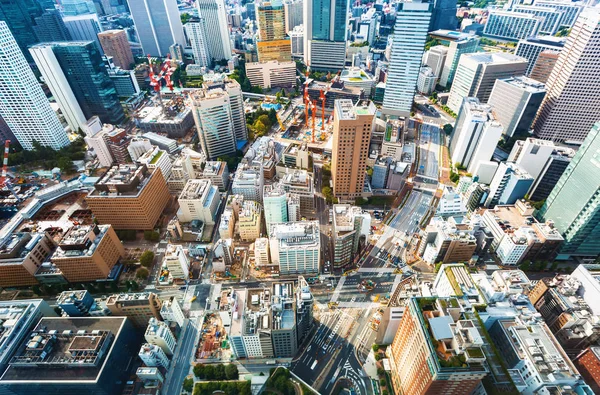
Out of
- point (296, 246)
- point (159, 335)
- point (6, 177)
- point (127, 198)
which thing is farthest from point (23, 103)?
point (296, 246)

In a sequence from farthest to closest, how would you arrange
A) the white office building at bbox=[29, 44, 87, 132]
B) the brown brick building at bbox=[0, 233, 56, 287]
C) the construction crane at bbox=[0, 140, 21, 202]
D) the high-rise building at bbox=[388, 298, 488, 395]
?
the white office building at bbox=[29, 44, 87, 132] < the construction crane at bbox=[0, 140, 21, 202] < the brown brick building at bbox=[0, 233, 56, 287] < the high-rise building at bbox=[388, 298, 488, 395]

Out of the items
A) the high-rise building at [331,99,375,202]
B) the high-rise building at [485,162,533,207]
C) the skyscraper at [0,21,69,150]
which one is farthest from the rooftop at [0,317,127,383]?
the high-rise building at [485,162,533,207]

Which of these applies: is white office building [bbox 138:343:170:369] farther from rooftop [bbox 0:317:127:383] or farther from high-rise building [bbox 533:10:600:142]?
high-rise building [bbox 533:10:600:142]

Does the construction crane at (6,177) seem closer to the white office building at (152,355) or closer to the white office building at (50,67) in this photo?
the white office building at (50,67)

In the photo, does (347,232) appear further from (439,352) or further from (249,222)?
(439,352)

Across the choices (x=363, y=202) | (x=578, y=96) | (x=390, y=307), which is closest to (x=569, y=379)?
(x=390, y=307)

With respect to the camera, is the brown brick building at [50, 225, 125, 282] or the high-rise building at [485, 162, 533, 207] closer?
the brown brick building at [50, 225, 125, 282]
